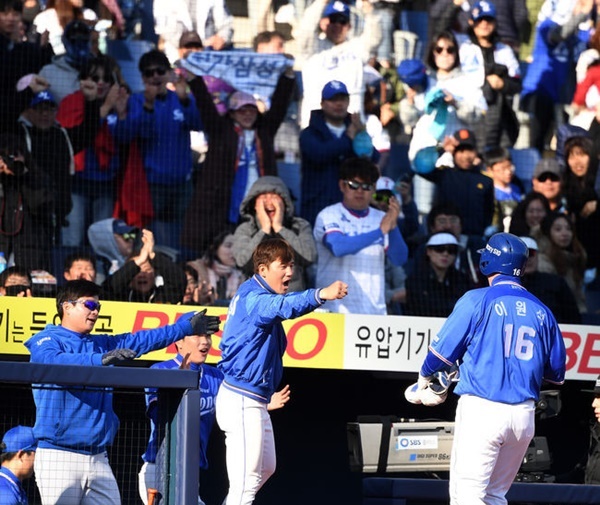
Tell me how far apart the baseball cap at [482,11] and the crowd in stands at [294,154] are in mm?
23

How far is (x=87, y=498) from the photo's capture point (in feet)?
19.4

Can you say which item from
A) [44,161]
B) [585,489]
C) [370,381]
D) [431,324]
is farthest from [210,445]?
[585,489]

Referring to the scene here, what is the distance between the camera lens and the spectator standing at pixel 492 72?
10375mm

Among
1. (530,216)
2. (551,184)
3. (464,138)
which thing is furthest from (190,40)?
(551,184)

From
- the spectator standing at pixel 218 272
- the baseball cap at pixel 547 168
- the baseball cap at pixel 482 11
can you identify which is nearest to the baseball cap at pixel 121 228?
the spectator standing at pixel 218 272

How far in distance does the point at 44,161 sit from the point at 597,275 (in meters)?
4.66

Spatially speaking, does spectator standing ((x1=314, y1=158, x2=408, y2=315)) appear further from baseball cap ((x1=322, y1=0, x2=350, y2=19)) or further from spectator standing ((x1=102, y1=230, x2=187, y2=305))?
baseball cap ((x1=322, y1=0, x2=350, y2=19))

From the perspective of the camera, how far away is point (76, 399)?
572 cm

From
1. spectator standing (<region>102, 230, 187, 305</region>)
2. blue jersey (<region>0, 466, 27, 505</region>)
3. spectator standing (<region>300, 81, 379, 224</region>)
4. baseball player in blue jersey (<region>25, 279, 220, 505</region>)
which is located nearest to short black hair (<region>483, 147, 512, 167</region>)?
spectator standing (<region>300, 81, 379, 224</region>)

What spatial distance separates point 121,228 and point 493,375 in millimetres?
4118

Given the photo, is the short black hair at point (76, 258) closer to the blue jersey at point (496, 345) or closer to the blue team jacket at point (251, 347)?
the blue team jacket at point (251, 347)

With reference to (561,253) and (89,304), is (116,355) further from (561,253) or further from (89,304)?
(561,253)

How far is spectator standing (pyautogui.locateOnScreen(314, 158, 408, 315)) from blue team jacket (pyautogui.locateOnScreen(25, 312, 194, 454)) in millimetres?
2875

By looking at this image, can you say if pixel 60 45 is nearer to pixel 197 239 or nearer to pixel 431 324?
pixel 197 239
